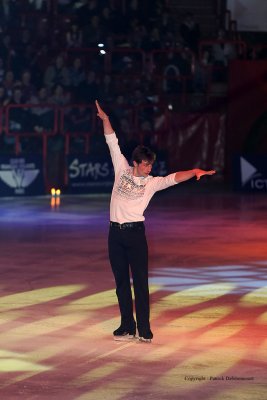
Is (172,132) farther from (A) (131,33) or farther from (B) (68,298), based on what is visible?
(B) (68,298)

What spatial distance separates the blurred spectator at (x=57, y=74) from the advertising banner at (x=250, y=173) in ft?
16.2

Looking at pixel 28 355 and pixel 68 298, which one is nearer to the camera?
pixel 28 355

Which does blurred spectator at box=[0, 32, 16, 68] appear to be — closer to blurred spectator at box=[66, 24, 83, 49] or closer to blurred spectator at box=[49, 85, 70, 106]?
blurred spectator at box=[49, 85, 70, 106]

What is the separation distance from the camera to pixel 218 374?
10.3m

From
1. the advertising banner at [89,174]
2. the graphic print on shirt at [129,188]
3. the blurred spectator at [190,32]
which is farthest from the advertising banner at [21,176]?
the graphic print on shirt at [129,188]

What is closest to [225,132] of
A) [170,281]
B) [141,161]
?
[170,281]

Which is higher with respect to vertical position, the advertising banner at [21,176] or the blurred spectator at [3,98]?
the blurred spectator at [3,98]

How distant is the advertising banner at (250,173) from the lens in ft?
101

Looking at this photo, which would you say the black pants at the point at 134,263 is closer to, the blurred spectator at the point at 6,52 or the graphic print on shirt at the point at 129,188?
the graphic print on shirt at the point at 129,188

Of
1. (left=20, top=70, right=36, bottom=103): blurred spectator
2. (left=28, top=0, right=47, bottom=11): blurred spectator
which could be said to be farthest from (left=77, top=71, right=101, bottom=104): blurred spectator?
(left=28, top=0, right=47, bottom=11): blurred spectator

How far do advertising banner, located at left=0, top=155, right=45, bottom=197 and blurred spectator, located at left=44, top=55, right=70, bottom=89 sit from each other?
237 centimetres

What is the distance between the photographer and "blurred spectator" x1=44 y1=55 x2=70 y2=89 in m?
30.5

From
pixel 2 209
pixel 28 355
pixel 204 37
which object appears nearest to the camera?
pixel 28 355

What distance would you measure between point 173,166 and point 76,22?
4.89 metres
